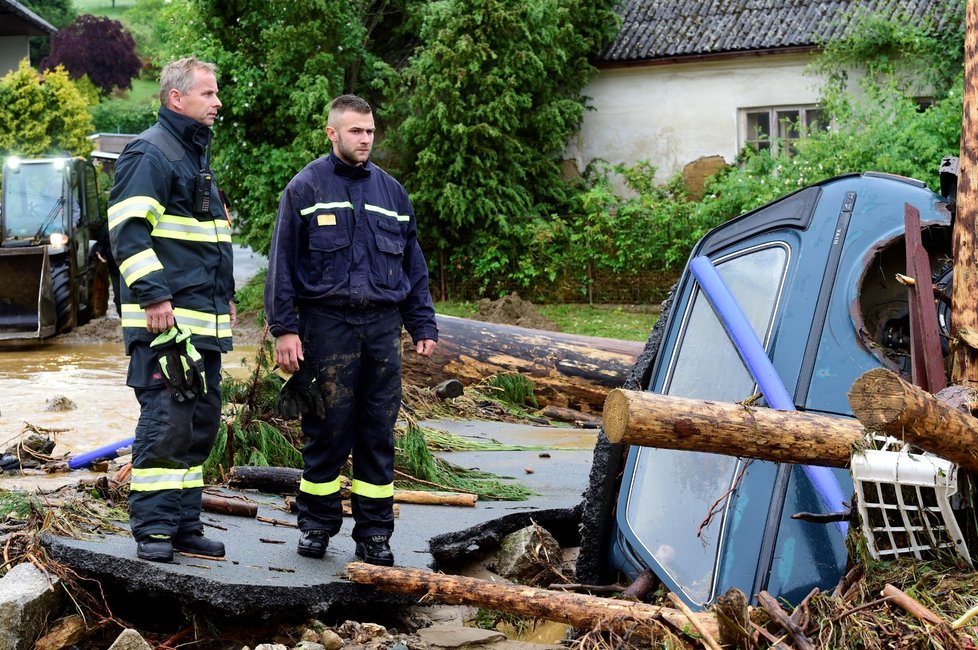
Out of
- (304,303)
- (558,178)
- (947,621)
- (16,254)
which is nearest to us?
(947,621)

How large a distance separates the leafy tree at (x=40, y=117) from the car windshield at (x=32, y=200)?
13.1m

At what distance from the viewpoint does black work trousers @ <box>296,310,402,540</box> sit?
462cm

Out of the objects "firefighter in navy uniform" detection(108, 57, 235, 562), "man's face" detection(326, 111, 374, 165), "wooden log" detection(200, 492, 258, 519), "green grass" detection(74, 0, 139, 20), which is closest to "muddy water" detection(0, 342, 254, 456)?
"wooden log" detection(200, 492, 258, 519)

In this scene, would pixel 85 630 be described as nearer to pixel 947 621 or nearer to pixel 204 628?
pixel 204 628

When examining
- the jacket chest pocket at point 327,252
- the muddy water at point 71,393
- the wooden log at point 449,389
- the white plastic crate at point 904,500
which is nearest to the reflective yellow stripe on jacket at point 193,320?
the jacket chest pocket at point 327,252

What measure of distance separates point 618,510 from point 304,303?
1.54 metres


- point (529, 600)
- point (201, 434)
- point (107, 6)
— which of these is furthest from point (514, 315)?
point (107, 6)

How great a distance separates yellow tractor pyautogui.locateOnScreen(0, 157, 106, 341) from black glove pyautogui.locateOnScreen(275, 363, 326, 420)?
10573 millimetres

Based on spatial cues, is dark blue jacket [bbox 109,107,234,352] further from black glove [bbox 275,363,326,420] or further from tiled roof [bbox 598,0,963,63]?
tiled roof [bbox 598,0,963,63]

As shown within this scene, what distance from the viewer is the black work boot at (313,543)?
4.63 m

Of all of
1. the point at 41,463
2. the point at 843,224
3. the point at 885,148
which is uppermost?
the point at 885,148

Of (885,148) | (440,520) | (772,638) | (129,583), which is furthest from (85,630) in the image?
(885,148)

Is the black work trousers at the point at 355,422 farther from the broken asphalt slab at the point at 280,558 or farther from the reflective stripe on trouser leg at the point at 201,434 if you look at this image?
the reflective stripe on trouser leg at the point at 201,434

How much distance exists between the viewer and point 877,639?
3.01m
